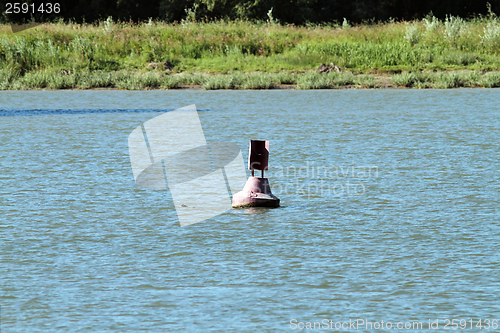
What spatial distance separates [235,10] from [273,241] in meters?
53.3

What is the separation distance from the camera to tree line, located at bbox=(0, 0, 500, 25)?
196ft

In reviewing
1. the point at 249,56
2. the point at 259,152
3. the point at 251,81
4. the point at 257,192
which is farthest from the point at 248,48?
the point at 257,192

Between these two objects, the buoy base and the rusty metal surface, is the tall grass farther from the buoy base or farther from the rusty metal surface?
the buoy base

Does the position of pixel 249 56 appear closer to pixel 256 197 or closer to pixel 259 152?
pixel 259 152

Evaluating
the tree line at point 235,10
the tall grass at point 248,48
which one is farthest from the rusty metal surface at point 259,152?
the tree line at point 235,10

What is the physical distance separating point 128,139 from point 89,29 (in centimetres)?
2536

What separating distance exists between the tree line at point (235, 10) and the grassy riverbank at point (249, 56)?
63.3ft

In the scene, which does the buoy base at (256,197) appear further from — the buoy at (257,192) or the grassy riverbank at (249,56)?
the grassy riverbank at (249,56)

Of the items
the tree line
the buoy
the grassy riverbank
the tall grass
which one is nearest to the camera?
the buoy

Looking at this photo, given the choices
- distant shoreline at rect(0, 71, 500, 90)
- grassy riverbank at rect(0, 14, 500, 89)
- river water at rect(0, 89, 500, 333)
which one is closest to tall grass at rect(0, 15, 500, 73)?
grassy riverbank at rect(0, 14, 500, 89)

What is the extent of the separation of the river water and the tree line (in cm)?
4434

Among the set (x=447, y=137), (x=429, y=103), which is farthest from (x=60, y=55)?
(x=447, y=137)

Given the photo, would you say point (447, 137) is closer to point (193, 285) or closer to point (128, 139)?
point (128, 139)

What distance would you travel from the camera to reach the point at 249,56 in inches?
1436
